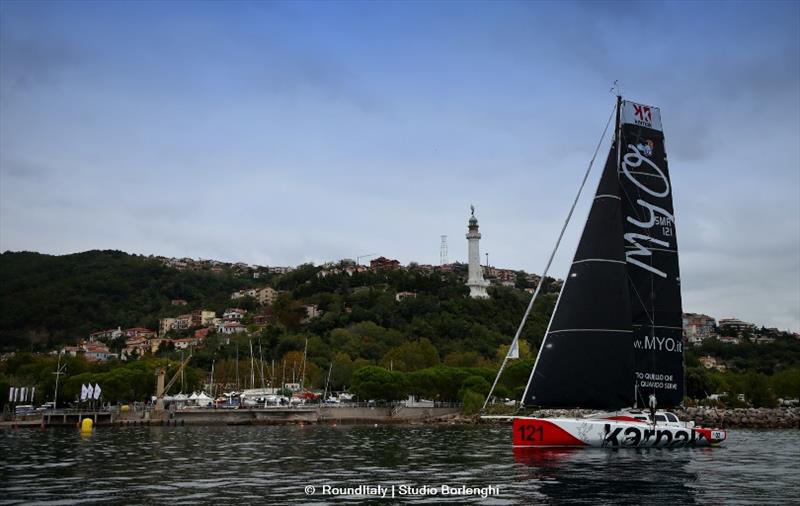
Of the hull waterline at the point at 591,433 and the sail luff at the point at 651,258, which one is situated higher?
the sail luff at the point at 651,258

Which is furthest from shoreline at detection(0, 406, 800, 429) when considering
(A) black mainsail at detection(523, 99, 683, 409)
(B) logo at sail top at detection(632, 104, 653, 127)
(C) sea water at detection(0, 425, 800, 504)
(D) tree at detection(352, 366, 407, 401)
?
(B) logo at sail top at detection(632, 104, 653, 127)

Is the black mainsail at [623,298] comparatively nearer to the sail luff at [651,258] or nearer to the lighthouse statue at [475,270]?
the sail luff at [651,258]

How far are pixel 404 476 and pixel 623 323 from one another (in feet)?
35.0

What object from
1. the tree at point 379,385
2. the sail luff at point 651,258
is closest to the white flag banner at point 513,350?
the sail luff at point 651,258

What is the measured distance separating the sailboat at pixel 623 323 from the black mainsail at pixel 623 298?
4 centimetres

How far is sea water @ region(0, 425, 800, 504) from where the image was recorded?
18.0 metres

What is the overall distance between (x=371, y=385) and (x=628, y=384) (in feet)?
179

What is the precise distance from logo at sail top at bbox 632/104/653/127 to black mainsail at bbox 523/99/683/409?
0.04 metres

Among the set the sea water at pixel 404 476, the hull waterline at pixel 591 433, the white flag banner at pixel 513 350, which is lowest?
the sea water at pixel 404 476

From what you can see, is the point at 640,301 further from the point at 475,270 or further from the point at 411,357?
the point at 475,270

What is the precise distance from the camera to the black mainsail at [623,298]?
90.5ft

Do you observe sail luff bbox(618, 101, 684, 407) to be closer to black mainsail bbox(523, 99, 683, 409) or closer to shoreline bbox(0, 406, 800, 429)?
black mainsail bbox(523, 99, 683, 409)

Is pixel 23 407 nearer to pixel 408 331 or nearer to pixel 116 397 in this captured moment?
pixel 116 397

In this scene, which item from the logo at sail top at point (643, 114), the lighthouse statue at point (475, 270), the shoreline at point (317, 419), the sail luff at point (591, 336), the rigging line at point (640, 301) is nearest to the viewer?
the sail luff at point (591, 336)
